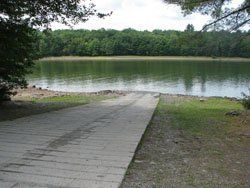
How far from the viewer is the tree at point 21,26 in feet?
43.9

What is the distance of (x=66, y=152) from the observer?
6969 mm

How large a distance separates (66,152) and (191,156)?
2.37 metres

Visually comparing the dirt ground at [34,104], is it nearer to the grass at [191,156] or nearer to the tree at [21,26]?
the tree at [21,26]

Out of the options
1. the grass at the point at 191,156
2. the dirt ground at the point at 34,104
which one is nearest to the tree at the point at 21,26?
the dirt ground at the point at 34,104

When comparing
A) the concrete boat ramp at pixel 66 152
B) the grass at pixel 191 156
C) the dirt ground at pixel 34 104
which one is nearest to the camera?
the concrete boat ramp at pixel 66 152

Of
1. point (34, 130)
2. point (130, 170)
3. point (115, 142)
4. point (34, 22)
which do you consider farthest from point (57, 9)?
point (130, 170)

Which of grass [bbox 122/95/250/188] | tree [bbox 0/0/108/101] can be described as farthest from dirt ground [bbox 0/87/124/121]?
grass [bbox 122/95/250/188]

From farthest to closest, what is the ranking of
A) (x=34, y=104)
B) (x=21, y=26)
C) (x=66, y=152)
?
(x=34, y=104) → (x=21, y=26) → (x=66, y=152)

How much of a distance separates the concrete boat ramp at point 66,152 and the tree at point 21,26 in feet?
12.4

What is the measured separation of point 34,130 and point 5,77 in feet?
20.5

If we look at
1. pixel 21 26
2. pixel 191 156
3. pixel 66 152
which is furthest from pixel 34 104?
pixel 66 152

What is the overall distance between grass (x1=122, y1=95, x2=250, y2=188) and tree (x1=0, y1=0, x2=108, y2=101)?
4.85 m

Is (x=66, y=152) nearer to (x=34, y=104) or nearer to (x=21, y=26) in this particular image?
(x=21, y=26)

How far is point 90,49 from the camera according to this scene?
485ft
